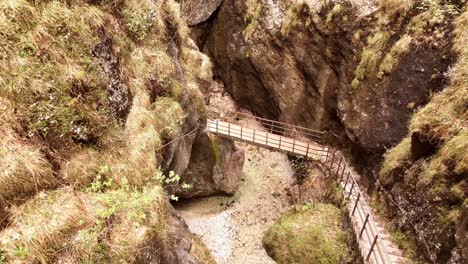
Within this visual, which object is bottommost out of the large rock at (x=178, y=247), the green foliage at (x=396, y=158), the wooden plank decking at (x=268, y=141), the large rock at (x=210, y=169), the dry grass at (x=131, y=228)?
the large rock at (x=210, y=169)

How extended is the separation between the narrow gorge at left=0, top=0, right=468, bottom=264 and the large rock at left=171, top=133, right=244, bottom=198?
0.06 m

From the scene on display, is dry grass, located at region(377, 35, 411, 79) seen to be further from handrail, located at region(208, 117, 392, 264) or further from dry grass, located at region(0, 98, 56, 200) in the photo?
dry grass, located at region(0, 98, 56, 200)

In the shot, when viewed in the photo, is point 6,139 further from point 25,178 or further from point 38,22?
point 38,22

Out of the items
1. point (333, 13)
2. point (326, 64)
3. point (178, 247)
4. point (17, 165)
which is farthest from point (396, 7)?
point (17, 165)

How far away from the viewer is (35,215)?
4477mm

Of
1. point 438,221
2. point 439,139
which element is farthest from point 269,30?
point 438,221

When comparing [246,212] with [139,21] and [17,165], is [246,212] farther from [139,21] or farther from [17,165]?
[17,165]

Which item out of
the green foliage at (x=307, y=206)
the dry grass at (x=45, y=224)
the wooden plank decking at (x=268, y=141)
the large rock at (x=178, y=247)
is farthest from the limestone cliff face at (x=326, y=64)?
the dry grass at (x=45, y=224)

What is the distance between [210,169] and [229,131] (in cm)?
171

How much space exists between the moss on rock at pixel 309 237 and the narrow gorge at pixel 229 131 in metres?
0.04

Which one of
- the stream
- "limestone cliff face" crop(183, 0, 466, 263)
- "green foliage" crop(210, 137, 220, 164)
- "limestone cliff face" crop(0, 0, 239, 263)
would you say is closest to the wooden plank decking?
"green foliage" crop(210, 137, 220, 164)

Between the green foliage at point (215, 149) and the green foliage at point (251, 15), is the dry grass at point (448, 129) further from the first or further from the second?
the green foliage at point (251, 15)

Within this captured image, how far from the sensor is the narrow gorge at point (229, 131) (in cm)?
491

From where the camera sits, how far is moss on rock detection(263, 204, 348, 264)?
9703mm
